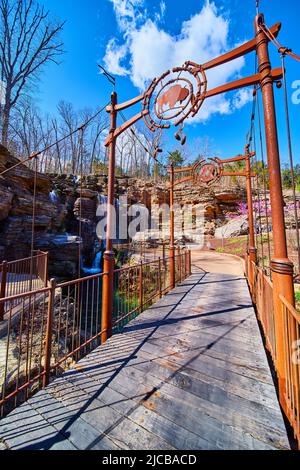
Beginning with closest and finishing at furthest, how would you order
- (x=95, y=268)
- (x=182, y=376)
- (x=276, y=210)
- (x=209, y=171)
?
(x=276, y=210) → (x=182, y=376) → (x=209, y=171) → (x=95, y=268)

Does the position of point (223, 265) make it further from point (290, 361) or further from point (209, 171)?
point (290, 361)

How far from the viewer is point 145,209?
2447 centimetres

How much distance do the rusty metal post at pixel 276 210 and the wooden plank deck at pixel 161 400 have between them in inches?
17.2

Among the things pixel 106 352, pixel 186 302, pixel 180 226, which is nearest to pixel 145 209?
pixel 180 226

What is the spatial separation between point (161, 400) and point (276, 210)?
215cm

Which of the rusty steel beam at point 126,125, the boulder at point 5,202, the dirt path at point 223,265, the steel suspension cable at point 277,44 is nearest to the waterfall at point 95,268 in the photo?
the boulder at point 5,202

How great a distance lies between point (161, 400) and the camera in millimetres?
1808

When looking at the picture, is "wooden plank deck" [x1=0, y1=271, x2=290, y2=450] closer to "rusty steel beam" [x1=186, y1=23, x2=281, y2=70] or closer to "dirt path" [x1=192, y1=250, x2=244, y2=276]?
"rusty steel beam" [x1=186, y1=23, x2=281, y2=70]

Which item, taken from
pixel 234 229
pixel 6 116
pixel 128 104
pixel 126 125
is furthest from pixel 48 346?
pixel 234 229

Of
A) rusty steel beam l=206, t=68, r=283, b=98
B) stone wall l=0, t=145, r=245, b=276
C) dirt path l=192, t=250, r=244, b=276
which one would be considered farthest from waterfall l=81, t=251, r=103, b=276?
rusty steel beam l=206, t=68, r=283, b=98

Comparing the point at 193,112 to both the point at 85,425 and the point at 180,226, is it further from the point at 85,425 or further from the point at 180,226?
the point at 180,226

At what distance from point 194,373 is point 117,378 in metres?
0.86

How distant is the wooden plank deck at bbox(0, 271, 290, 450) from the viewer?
144 centimetres

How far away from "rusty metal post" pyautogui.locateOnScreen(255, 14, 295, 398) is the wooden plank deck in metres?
0.44
